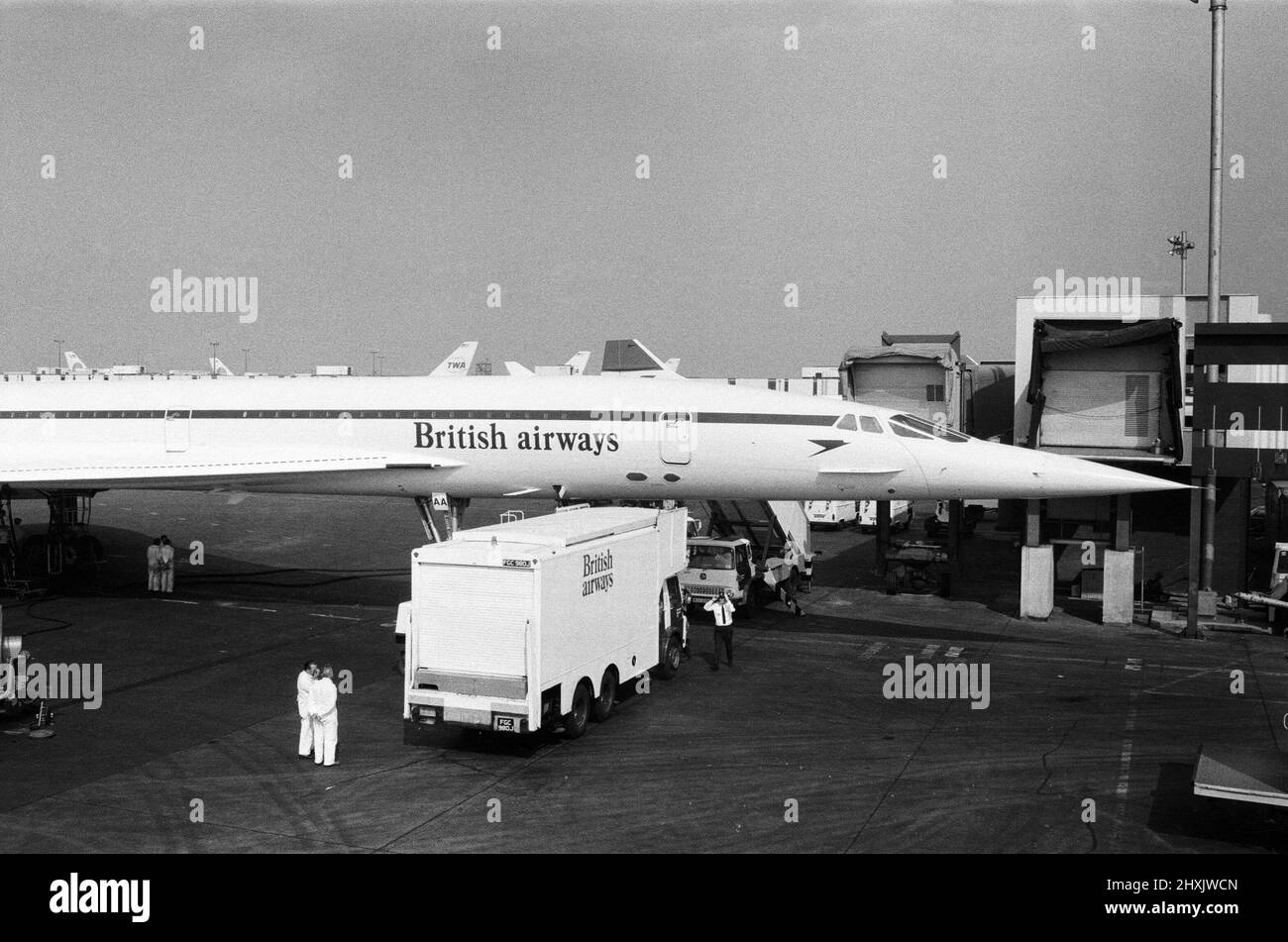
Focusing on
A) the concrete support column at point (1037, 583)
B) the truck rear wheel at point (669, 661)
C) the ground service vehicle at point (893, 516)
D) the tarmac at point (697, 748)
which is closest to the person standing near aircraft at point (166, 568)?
the tarmac at point (697, 748)

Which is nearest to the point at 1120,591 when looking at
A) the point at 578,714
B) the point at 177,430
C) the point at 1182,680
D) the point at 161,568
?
the point at 1182,680

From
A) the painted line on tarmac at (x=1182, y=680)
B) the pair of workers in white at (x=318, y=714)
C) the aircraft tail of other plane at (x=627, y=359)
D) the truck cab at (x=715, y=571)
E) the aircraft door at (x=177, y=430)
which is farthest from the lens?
the aircraft tail of other plane at (x=627, y=359)

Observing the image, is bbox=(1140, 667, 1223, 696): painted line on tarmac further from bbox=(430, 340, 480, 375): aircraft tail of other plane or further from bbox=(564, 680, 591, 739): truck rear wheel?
bbox=(430, 340, 480, 375): aircraft tail of other plane

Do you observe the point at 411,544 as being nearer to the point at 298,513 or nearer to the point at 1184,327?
the point at 298,513

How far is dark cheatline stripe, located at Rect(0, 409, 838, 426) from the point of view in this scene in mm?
24000

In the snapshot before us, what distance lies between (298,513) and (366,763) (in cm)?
3448

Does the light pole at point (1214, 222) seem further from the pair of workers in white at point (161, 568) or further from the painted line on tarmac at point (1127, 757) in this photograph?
the pair of workers in white at point (161, 568)

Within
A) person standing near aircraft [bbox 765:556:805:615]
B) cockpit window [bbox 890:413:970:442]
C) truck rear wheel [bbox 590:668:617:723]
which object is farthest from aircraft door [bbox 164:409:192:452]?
cockpit window [bbox 890:413:970:442]

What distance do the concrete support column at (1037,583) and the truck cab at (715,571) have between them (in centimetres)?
670

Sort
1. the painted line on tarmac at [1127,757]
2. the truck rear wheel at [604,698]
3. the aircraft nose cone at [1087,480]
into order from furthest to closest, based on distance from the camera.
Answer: the aircraft nose cone at [1087,480], the truck rear wheel at [604,698], the painted line on tarmac at [1127,757]

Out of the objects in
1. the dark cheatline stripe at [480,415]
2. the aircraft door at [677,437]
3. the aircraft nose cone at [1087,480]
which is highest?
the dark cheatline stripe at [480,415]

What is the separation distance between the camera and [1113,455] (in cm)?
2745

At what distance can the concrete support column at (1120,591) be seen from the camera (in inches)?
1049
